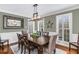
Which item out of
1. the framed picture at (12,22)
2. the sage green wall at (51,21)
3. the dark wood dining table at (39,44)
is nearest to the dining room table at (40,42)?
the dark wood dining table at (39,44)

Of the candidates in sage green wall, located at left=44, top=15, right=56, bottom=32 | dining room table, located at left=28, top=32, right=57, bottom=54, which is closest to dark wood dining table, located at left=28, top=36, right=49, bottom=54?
dining room table, located at left=28, top=32, right=57, bottom=54

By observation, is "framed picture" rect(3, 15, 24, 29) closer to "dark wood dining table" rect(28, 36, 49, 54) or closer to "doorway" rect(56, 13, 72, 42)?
"dark wood dining table" rect(28, 36, 49, 54)

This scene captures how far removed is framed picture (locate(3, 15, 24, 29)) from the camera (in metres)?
1.67

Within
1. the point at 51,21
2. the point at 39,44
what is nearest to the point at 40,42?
the point at 39,44

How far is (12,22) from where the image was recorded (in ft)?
5.62

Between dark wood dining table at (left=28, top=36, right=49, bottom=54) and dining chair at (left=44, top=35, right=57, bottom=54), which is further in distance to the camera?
dark wood dining table at (left=28, top=36, right=49, bottom=54)

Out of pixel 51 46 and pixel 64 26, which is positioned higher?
Answer: pixel 64 26

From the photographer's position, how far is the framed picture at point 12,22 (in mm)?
1670

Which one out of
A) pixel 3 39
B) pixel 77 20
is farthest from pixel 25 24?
pixel 77 20

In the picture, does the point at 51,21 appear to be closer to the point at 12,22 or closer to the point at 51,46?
the point at 51,46

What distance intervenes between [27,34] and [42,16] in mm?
567

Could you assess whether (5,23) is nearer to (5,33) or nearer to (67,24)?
(5,33)

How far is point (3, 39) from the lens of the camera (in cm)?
165

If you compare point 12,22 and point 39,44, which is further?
point 39,44
